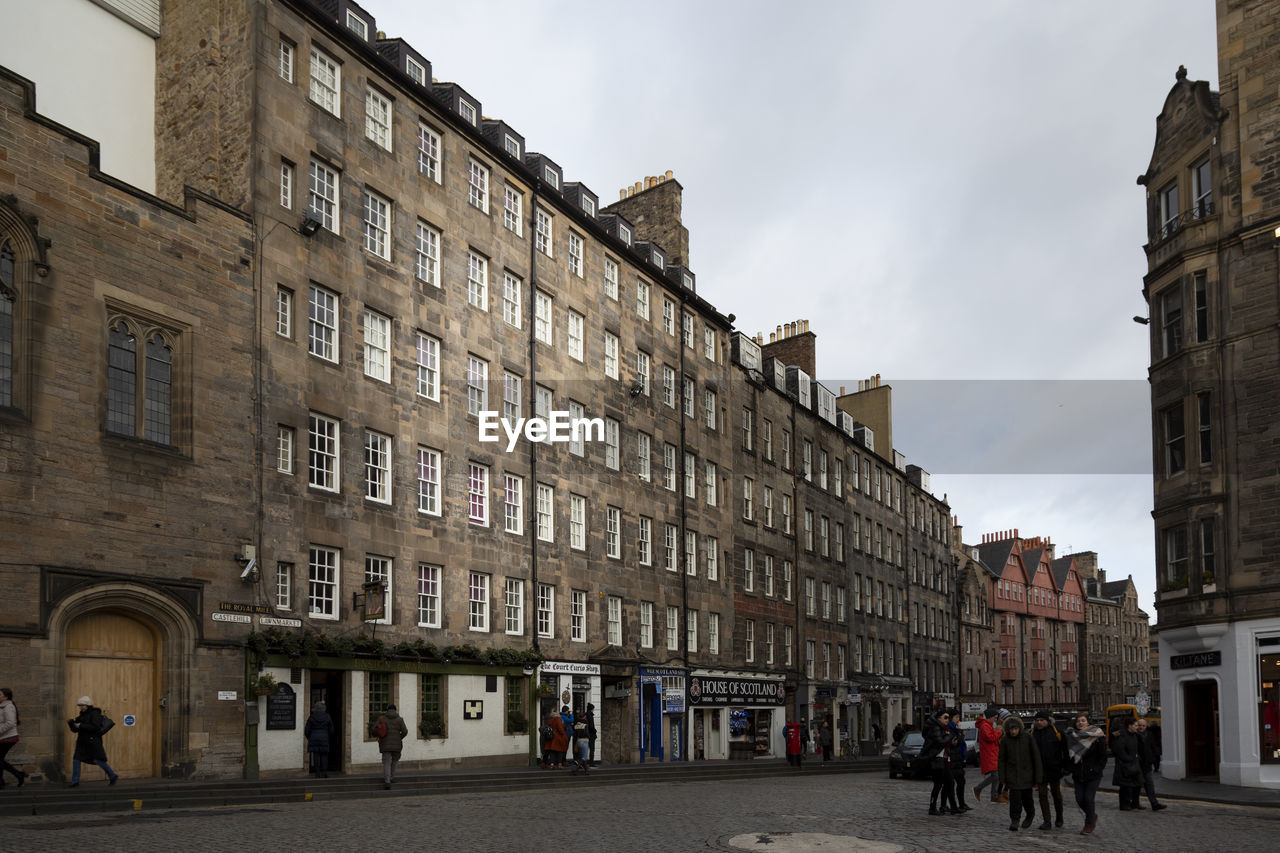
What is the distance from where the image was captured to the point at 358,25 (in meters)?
32.3

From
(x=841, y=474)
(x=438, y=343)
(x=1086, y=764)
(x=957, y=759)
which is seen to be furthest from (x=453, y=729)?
(x=841, y=474)

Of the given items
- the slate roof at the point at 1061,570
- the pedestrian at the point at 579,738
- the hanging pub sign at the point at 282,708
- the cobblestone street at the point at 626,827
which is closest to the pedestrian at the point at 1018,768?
the cobblestone street at the point at 626,827

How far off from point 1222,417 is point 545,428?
18626 mm

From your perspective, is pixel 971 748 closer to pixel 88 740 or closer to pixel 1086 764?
pixel 1086 764

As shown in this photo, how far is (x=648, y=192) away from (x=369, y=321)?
78.5 ft

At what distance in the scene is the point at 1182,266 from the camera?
34094 mm

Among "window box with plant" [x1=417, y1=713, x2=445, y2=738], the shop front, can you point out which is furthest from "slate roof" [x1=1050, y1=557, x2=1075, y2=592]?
"window box with plant" [x1=417, y1=713, x2=445, y2=738]

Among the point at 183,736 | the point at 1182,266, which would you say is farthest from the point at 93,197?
the point at 1182,266

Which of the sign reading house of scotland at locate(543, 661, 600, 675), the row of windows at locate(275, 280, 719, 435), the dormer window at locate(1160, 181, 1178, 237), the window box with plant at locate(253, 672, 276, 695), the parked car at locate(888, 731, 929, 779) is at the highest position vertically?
the dormer window at locate(1160, 181, 1178, 237)

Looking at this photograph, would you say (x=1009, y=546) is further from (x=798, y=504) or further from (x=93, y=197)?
(x=93, y=197)

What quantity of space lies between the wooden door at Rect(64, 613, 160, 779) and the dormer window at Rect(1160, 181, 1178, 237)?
1128 inches

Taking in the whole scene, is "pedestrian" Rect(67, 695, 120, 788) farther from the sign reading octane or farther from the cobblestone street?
the sign reading octane

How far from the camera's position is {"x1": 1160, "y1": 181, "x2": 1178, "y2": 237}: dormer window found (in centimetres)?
3556

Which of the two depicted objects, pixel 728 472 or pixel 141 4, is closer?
pixel 141 4
